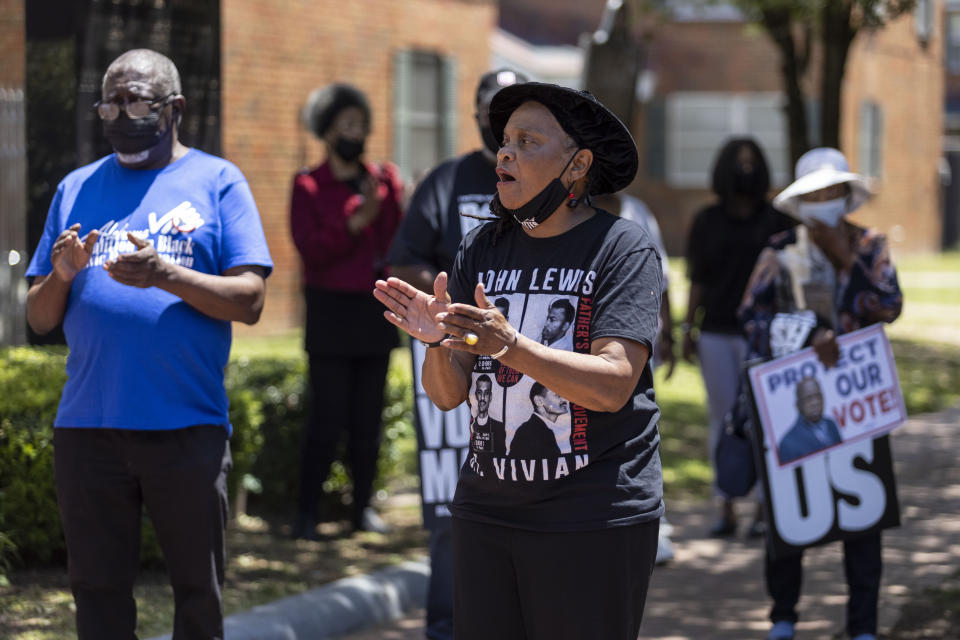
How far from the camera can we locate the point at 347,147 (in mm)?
6781

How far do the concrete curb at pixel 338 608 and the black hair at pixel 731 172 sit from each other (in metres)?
2.59

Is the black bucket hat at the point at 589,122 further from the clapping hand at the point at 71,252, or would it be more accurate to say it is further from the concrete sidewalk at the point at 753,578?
the concrete sidewalk at the point at 753,578

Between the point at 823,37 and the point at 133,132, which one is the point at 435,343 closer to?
the point at 133,132

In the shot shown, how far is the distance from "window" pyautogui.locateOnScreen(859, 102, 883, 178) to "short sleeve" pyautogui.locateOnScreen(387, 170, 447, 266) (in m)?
25.4

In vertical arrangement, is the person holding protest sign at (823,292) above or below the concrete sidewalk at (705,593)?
above

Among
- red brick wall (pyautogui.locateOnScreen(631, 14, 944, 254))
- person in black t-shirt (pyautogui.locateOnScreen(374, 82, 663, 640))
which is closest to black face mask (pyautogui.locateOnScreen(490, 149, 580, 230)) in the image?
person in black t-shirt (pyautogui.locateOnScreen(374, 82, 663, 640))

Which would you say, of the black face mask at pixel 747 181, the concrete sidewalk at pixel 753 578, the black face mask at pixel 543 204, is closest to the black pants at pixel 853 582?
the concrete sidewalk at pixel 753 578

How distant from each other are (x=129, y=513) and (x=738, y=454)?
2619mm

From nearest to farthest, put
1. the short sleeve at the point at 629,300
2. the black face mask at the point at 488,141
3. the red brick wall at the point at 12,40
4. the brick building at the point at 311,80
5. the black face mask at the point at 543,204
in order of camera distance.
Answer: the short sleeve at the point at 629,300 < the black face mask at the point at 543,204 < the black face mask at the point at 488,141 < the red brick wall at the point at 12,40 < the brick building at the point at 311,80

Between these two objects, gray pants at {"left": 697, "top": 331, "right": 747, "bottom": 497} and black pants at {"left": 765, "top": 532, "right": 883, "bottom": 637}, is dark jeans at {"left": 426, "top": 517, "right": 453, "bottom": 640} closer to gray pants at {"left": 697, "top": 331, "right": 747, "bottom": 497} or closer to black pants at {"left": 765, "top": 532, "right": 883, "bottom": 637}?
black pants at {"left": 765, "top": 532, "right": 883, "bottom": 637}

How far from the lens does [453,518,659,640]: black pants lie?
3068 millimetres

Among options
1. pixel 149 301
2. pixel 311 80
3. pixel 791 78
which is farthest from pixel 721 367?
pixel 311 80

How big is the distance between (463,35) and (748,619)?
540 inches

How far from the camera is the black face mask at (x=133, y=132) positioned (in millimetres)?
4023
